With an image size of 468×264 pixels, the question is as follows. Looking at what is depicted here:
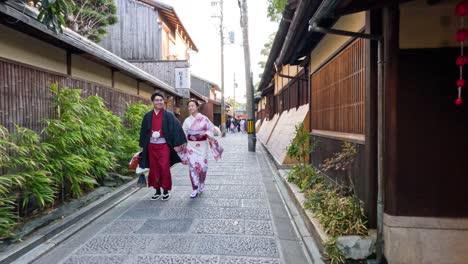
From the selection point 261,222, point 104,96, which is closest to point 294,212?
point 261,222

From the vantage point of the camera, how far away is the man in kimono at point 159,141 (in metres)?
7.04

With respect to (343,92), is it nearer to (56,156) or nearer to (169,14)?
(56,156)

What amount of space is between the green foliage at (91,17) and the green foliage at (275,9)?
7.66 meters

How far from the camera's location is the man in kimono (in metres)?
7.04

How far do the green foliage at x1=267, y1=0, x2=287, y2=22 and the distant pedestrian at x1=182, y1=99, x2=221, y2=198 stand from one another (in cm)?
Answer: 625

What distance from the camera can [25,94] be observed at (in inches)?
237

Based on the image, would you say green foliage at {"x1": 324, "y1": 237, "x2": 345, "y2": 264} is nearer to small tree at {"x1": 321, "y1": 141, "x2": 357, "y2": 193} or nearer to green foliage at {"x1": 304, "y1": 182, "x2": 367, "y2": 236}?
green foliage at {"x1": 304, "y1": 182, "x2": 367, "y2": 236}

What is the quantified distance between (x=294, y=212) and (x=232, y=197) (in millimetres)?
1582

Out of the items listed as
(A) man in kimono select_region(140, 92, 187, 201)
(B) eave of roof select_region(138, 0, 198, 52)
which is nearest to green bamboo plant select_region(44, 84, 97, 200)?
(A) man in kimono select_region(140, 92, 187, 201)

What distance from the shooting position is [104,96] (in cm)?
1049

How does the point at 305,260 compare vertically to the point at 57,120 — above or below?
below

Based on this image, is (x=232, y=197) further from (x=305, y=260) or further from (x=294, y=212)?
(x=305, y=260)

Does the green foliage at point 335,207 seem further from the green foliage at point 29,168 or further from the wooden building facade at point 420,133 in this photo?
the green foliage at point 29,168

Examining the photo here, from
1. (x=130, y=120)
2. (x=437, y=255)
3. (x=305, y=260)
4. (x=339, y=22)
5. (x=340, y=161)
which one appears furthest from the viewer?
(x=130, y=120)
